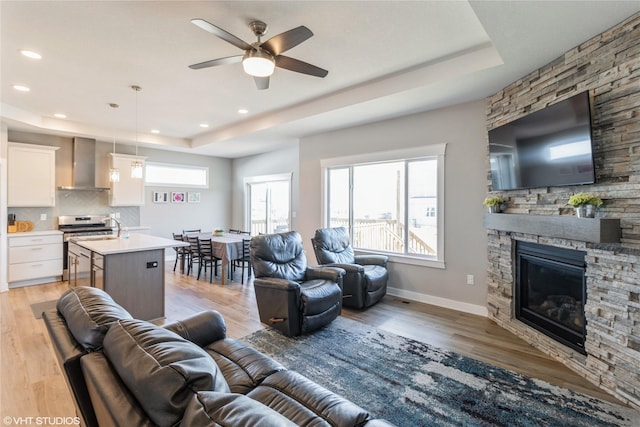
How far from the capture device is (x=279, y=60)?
2.74m

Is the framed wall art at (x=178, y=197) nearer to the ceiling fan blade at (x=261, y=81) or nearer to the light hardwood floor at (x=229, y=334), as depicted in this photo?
the light hardwood floor at (x=229, y=334)

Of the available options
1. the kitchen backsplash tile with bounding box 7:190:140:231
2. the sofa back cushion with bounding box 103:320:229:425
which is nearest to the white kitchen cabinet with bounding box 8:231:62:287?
the kitchen backsplash tile with bounding box 7:190:140:231

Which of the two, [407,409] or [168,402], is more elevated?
[168,402]

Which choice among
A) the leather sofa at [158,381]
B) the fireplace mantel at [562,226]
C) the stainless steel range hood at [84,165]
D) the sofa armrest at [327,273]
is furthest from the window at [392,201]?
the stainless steel range hood at [84,165]

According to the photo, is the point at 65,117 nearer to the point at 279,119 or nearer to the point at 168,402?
the point at 279,119

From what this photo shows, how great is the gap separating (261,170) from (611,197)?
6.87m

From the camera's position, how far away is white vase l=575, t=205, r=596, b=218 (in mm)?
2560

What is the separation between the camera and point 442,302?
4426 millimetres

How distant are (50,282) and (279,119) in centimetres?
506

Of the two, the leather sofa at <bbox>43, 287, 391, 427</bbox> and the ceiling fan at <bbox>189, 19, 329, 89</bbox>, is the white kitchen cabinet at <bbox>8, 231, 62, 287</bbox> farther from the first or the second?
the leather sofa at <bbox>43, 287, 391, 427</bbox>

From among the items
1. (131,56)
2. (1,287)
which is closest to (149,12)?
(131,56)

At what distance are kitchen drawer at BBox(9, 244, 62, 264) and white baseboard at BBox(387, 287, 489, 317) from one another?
5875 millimetres

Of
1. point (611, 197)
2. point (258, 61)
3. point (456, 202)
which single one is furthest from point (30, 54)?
point (611, 197)

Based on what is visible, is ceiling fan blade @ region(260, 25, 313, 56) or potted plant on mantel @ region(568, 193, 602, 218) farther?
potted plant on mantel @ region(568, 193, 602, 218)
